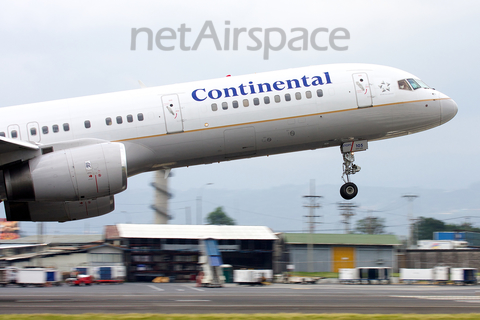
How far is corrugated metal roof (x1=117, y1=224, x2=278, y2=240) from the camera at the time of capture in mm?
55375

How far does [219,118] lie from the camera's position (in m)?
23.1

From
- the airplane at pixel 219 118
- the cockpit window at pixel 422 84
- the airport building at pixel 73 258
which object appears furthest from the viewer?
the airport building at pixel 73 258

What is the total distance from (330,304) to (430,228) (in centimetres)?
15645

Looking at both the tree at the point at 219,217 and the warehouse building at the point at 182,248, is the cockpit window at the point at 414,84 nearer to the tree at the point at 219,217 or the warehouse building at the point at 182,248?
the warehouse building at the point at 182,248

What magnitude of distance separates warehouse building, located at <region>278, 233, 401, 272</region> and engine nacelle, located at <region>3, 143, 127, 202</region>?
49.6 m

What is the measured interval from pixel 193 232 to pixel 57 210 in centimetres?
3326

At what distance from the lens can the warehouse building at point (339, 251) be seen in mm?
69375

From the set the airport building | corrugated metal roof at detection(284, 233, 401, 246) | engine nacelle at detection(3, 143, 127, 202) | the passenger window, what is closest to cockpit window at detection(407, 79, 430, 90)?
the passenger window

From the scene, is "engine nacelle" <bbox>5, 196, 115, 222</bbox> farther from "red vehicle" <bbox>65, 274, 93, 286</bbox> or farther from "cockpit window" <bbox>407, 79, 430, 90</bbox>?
"red vehicle" <bbox>65, 274, 93, 286</bbox>

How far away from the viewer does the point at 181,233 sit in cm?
5694

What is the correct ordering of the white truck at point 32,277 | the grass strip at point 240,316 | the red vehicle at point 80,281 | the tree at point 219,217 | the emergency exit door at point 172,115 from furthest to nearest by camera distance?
the tree at point 219,217 → the red vehicle at point 80,281 → the white truck at point 32,277 → the emergency exit door at point 172,115 → the grass strip at point 240,316

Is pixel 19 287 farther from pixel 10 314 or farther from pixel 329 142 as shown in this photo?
pixel 329 142

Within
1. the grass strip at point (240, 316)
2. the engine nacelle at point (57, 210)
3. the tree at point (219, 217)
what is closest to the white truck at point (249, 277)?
the engine nacelle at point (57, 210)

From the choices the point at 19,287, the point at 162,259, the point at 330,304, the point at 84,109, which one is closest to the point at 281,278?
the point at 162,259
